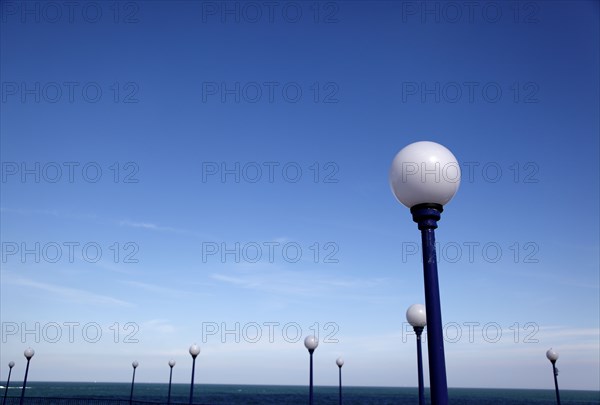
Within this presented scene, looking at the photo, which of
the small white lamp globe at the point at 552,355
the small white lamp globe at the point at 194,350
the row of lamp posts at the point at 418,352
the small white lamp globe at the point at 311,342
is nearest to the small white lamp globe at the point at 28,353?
the row of lamp posts at the point at 418,352

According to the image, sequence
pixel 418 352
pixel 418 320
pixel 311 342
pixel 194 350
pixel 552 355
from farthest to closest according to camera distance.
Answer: pixel 194 350 < pixel 552 355 < pixel 311 342 < pixel 418 320 < pixel 418 352

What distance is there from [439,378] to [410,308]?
17.7ft

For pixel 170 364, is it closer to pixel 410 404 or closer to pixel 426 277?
pixel 426 277

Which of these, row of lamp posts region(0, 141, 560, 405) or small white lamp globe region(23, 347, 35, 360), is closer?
row of lamp posts region(0, 141, 560, 405)

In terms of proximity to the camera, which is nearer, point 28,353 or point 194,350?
point 194,350

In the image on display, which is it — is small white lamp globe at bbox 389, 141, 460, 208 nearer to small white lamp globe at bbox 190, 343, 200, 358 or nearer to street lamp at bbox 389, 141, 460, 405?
street lamp at bbox 389, 141, 460, 405

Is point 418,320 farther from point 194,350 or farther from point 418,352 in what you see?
point 194,350

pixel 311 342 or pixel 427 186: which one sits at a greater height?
pixel 427 186

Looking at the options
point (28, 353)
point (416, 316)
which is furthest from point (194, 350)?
point (416, 316)


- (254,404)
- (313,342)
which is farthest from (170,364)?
(254,404)

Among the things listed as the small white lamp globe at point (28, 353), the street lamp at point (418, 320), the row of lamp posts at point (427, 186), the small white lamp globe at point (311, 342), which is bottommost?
the small white lamp globe at point (28, 353)

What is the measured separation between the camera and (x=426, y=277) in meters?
4.12

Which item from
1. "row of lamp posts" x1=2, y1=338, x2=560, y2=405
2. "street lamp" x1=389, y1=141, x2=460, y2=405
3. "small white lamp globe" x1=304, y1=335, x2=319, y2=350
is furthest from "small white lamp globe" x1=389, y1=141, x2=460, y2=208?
"small white lamp globe" x1=304, y1=335, x2=319, y2=350

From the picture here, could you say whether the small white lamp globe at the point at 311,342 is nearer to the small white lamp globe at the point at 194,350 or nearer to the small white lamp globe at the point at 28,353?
the small white lamp globe at the point at 194,350
